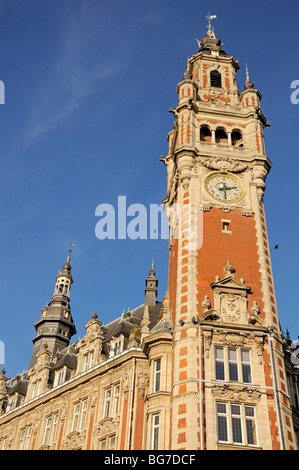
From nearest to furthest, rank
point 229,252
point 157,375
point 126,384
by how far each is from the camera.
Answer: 1. point 157,375
2. point 126,384
3. point 229,252

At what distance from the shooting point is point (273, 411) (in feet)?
125

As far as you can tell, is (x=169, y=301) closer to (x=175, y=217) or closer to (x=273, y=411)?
(x=175, y=217)

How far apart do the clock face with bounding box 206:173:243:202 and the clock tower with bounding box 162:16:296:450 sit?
89 mm

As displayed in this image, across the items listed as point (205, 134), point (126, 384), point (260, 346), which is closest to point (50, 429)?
point (126, 384)

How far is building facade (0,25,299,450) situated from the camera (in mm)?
38094

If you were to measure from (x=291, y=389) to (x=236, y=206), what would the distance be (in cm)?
1561

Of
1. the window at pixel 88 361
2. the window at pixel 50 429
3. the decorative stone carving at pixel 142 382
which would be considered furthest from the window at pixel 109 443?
the window at pixel 88 361

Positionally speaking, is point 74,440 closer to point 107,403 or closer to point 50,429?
point 107,403

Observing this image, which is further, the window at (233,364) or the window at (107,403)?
the window at (107,403)

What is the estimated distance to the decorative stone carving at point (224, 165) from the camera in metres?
51.4

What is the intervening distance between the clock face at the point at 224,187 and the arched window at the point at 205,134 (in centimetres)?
574

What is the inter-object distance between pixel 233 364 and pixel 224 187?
16827 mm

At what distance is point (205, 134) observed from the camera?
56219 mm

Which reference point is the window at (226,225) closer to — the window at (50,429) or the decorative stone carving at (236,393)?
the decorative stone carving at (236,393)
